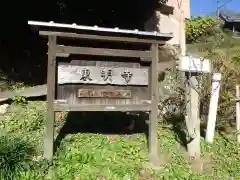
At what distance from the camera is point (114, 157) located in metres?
5.67

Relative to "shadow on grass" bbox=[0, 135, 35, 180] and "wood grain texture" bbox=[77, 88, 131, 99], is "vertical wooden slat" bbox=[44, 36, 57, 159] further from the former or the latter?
"wood grain texture" bbox=[77, 88, 131, 99]

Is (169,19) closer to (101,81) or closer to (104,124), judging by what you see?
(104,124)

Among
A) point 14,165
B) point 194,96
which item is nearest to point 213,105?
point 194,96

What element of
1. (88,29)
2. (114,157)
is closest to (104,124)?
(114,157)

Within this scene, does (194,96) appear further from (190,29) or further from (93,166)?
(190,29)

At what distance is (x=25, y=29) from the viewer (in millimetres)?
10367

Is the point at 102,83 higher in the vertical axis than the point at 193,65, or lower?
lower

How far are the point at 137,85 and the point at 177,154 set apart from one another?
1.55 metres

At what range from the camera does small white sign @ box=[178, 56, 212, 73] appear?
610 cm

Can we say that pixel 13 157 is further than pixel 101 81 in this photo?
No

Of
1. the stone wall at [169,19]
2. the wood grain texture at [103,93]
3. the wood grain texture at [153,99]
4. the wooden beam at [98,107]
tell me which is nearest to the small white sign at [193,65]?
the wood grain texture at [153,99]

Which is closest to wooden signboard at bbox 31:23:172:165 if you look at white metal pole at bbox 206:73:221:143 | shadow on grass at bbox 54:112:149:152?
shadow on grass at bbox 54:112:149:152

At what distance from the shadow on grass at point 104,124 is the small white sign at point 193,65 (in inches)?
63.9

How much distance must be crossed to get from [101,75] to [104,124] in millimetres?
1859
